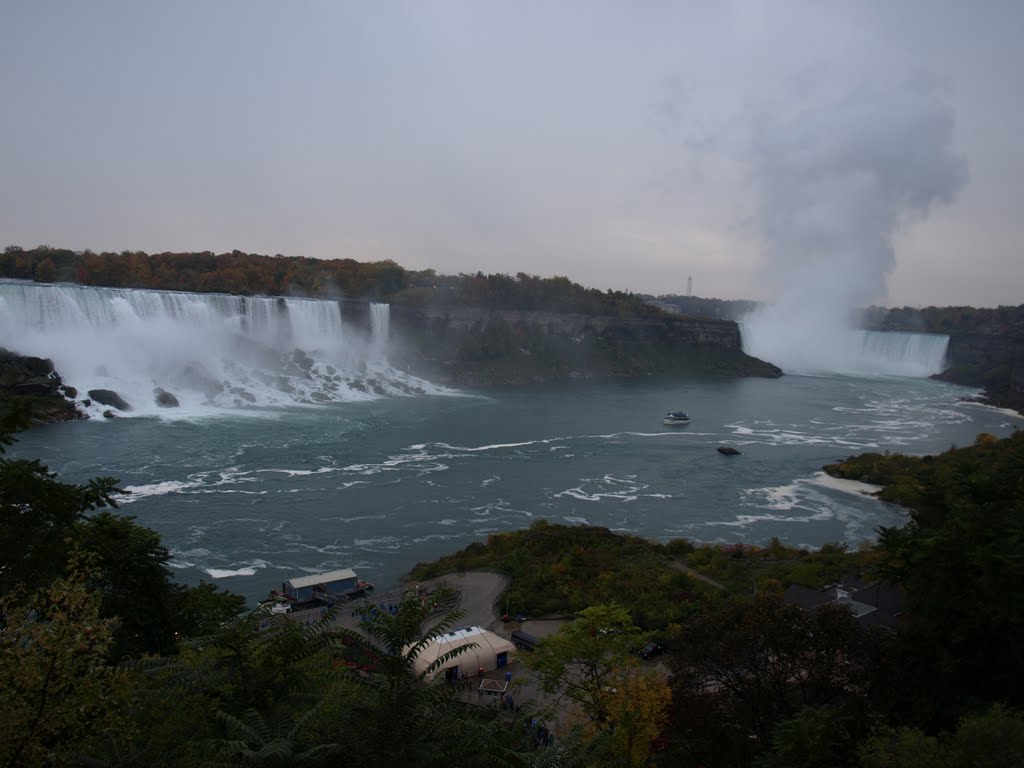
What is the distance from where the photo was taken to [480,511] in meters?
19.9

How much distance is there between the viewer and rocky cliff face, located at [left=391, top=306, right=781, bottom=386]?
5466 cm

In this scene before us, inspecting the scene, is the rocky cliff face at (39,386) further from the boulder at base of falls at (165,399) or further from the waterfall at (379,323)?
the waterfall at (379,323)

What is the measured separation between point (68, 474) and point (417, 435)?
13.4 metres

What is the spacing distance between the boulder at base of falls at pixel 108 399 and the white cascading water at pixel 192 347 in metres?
0.44

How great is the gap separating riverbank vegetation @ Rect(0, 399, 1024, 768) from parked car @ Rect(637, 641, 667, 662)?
0.21 m

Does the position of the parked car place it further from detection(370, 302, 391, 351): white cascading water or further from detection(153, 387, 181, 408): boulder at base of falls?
detection(370, 302, 391, 351): white cascading water

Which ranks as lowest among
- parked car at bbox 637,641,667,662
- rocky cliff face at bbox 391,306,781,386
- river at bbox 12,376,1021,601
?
river at bbox 12,376,1021,601

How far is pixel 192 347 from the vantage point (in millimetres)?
39406

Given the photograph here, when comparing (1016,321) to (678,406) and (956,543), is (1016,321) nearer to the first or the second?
(678,406)

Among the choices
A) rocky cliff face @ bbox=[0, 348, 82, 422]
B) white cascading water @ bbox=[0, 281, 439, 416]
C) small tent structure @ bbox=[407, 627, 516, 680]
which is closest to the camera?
small tent structure @ bbox=[407, 627, 516, 680]

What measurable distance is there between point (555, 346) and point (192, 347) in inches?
1303

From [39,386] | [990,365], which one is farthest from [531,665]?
[990,365]

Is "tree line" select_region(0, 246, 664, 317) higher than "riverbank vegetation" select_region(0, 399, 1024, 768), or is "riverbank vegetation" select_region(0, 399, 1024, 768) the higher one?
"tree line" select_region(0, 246, 664, 317)

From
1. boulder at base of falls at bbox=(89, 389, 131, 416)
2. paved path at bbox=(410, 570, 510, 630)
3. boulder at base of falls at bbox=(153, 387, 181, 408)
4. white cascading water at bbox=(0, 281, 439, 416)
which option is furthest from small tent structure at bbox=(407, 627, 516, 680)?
boulder at base of falls at bbox=(153, 387, 181, 408)
